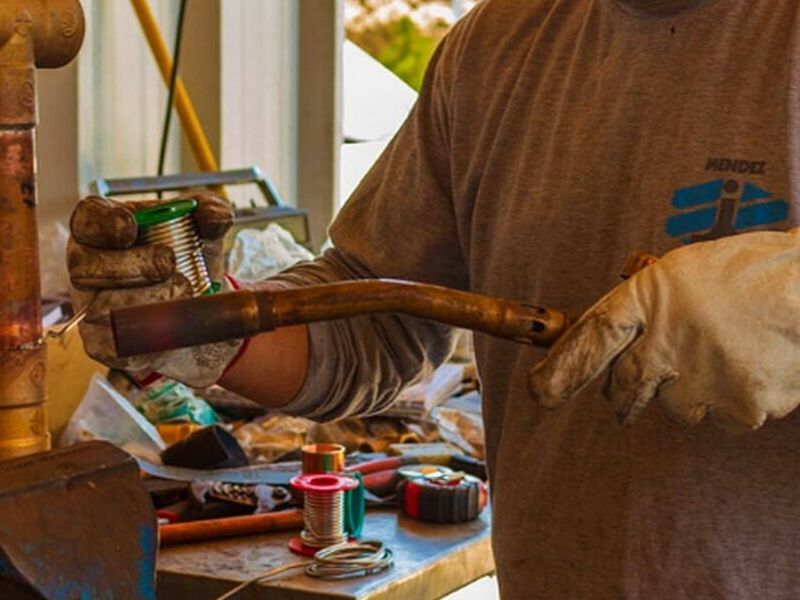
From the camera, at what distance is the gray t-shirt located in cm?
130

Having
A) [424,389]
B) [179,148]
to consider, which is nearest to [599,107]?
[424,389]

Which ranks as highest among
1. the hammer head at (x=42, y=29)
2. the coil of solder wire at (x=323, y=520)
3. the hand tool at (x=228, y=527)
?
the hammer head at (x=42, y=29)

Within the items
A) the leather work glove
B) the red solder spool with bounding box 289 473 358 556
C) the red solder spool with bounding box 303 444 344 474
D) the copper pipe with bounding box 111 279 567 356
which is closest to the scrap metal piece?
the copper pipe with bounding box 111 279 567 356

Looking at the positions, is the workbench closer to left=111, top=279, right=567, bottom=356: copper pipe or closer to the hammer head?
left=111, top=279, right=567, bottom=356: copper pipe

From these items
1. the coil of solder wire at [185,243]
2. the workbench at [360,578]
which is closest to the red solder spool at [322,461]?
the workbench at [360,578]

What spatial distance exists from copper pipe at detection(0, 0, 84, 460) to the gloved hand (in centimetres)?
41

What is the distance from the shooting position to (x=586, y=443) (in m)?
1.40

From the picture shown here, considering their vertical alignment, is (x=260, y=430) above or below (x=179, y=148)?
below

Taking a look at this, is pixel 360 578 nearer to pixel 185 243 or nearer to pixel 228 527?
pixel 228 527

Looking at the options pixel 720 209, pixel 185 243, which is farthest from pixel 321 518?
pixel 720 209

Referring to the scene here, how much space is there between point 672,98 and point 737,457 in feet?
1.10

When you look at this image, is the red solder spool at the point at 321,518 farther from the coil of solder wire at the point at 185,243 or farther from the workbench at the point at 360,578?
the coil of solder wire at the point at 185,243

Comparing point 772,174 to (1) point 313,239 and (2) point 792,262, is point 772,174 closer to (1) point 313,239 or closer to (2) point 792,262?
(2) point 792,262

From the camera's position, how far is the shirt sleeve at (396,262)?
1.59 m
